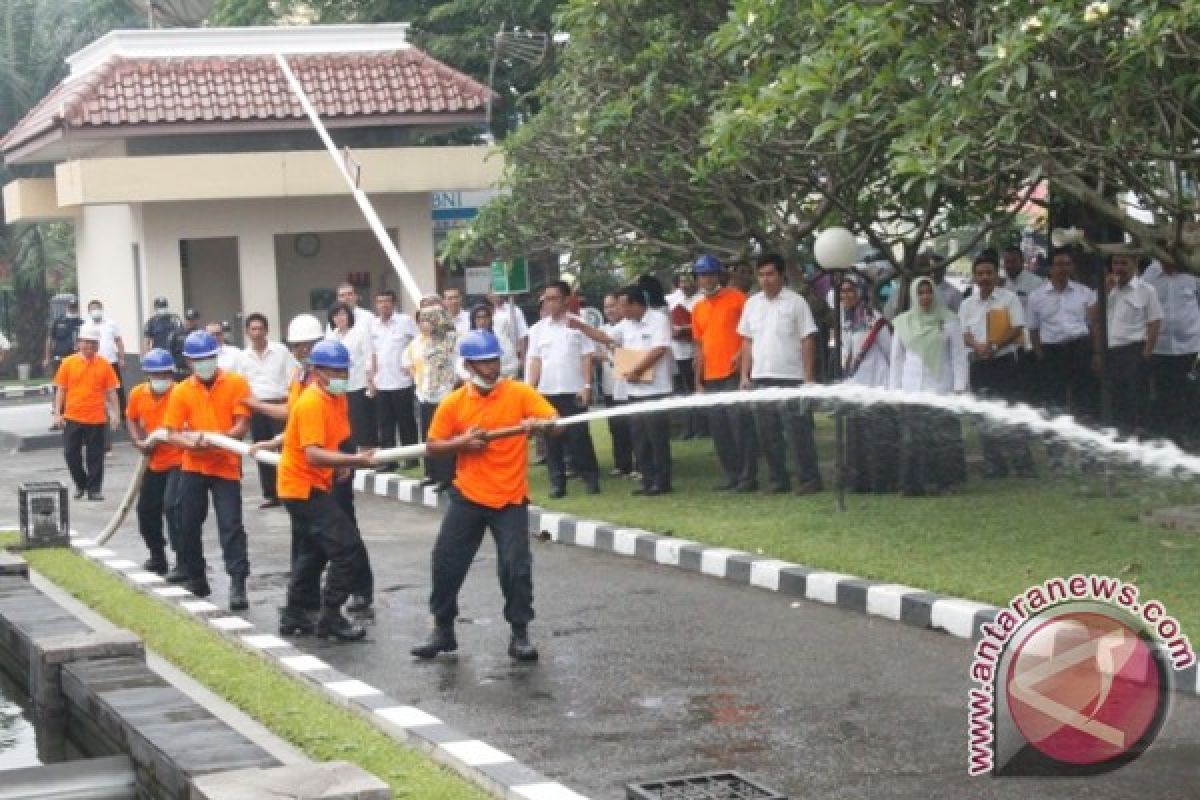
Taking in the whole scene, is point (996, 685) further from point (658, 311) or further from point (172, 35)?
point (172, 35)

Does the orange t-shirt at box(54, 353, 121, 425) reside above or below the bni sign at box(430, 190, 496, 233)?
below

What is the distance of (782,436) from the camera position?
17.7 m

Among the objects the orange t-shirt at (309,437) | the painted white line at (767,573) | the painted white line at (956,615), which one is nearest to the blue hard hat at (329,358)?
the orange t-shirt at (309,437)

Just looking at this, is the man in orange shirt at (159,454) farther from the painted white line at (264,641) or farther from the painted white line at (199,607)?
the painted white line at (264,641)

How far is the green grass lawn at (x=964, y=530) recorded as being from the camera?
12484mm

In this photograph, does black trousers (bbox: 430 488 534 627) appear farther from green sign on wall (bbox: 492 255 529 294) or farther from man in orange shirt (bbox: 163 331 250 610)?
green sign on wall (bbox: 492 255 529 294)

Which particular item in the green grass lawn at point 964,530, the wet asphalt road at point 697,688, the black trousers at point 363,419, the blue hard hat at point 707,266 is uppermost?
the blue hard hat at point 707,266

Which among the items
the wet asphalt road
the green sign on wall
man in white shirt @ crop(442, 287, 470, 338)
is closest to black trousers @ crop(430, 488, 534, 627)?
the wet asphalt road

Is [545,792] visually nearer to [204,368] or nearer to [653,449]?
[204,368]

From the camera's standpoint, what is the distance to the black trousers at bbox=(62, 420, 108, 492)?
21453mm

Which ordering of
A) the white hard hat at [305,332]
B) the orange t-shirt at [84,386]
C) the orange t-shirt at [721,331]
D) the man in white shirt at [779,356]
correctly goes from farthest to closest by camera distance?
the orange t-shirt at [84,386] → the orange t-shirt at [721,331] → the man in white shirt at [779,356] → the white hard hat at [305,332]

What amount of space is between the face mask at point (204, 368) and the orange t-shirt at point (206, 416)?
0.05 m

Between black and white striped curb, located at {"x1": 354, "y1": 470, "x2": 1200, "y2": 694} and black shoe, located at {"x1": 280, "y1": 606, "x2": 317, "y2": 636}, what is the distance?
293 centimetres

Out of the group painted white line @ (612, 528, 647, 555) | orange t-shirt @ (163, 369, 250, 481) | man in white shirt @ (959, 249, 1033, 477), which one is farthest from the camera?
man in white shirt @ (959, 249, 1033, 477)
